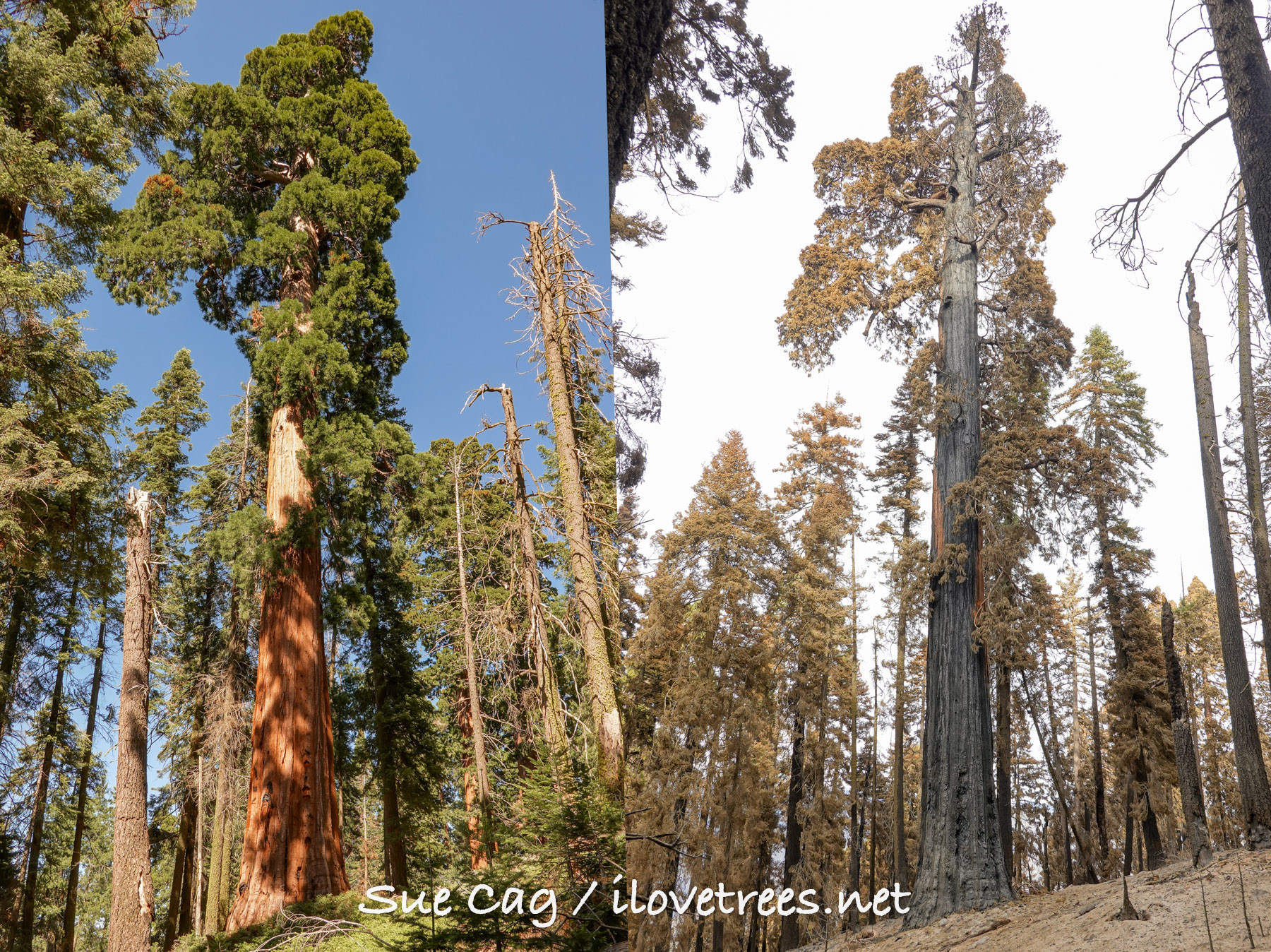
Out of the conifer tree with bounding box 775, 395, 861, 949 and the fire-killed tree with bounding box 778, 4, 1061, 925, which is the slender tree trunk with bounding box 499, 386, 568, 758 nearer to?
the conifer tree with bounding box 775, 395, 861, 949

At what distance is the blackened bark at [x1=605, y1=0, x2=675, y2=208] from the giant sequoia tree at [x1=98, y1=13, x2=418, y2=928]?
2204mm

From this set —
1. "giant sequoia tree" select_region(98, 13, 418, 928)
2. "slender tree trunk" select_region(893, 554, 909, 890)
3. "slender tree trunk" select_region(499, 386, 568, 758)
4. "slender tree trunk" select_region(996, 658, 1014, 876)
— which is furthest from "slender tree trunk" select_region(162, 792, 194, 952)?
"slender tree trunk" select_region(996, 658, 1014, 876)

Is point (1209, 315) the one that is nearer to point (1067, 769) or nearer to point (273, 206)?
point (1067, 769)

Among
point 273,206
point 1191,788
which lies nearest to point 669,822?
point 1191,788

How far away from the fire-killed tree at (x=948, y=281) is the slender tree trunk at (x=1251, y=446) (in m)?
0.43

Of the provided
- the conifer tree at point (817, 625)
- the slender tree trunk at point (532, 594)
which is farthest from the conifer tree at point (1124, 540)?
the slender tree trunk at point (532, 594)

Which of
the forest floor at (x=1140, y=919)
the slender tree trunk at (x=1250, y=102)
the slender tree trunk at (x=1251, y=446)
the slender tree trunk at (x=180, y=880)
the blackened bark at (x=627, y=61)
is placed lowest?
the slender tree trunk at (x=180, y=880)

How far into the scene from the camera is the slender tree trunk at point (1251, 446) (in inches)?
51.4

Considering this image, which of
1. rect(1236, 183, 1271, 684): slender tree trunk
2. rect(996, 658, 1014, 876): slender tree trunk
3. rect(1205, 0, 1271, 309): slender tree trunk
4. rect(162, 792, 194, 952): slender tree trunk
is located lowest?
rect(162, 792, 194, 952): slender tree trunk

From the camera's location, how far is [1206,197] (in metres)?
1.56

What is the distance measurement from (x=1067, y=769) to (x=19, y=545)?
15.5 feet

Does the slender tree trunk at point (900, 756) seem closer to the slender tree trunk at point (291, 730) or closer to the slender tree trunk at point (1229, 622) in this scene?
the slender tree trunk at point (1229, 622)

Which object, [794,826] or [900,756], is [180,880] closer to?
[794,826]

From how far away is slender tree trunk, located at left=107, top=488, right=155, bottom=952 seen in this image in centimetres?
335
